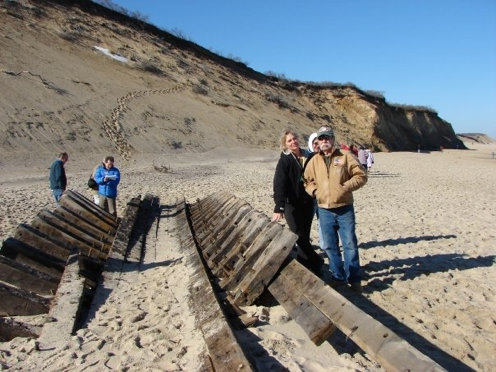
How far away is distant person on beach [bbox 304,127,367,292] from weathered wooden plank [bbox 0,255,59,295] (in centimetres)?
308

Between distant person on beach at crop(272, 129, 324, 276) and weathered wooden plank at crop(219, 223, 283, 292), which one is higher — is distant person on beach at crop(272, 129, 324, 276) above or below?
above

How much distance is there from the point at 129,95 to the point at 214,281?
25.9 m

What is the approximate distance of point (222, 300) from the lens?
176 inches

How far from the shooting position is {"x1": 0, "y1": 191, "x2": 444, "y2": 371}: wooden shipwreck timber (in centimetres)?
324

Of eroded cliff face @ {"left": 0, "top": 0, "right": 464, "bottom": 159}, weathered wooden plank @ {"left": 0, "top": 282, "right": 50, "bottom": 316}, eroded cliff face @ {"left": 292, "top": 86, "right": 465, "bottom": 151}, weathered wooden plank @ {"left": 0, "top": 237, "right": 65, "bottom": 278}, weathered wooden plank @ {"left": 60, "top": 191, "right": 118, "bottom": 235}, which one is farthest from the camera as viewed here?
eroded cliff face @ {"left": 292, "top": 86, "right": 465, "bottom": 151}

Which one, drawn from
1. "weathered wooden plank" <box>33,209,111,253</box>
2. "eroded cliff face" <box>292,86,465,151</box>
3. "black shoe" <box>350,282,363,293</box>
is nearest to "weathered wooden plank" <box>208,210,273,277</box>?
"black shoe" <box>350,282,363,293</box>

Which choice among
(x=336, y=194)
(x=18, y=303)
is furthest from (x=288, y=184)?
(x=18, y=303)

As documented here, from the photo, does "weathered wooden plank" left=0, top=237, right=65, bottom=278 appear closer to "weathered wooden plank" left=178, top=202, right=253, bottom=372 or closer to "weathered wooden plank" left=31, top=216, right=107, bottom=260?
"weathered wooden plank" left=31, top=216, right=107, bottom=260

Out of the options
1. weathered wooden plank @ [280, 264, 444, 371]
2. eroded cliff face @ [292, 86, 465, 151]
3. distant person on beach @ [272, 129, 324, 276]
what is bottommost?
weathered wooden plank @ [280, 264, 444, 371]

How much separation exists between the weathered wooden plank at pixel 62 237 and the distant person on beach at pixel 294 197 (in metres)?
3.01

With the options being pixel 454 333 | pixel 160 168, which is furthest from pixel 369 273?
pixel 160 168

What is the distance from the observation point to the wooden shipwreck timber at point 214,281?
3.24m

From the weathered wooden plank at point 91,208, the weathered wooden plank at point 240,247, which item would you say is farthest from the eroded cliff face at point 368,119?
the weathered wooden plank at point 240,247

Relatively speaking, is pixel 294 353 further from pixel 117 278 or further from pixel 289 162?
pixel 117 278
